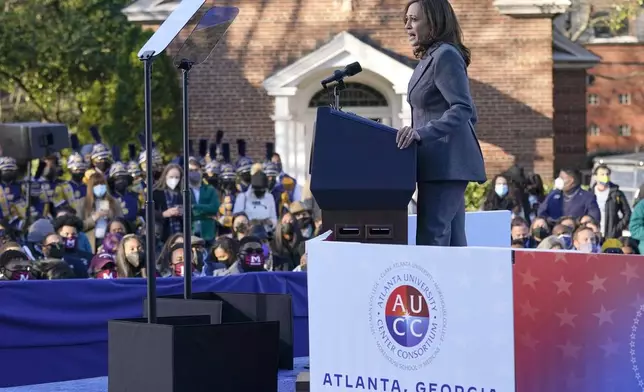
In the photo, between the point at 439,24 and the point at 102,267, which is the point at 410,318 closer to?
the point at 439,24

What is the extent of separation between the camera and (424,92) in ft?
22.1

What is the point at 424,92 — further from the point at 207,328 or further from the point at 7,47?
the point at 7,47

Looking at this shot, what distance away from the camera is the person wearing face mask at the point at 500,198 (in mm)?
17719

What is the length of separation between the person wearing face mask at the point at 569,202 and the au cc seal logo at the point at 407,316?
1109 cm

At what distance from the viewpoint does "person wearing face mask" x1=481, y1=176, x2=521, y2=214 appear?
17.7 m

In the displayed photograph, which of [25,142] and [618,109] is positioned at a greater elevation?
[618,109]

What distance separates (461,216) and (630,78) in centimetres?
5221

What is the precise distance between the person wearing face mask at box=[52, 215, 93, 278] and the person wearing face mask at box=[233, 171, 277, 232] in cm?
353

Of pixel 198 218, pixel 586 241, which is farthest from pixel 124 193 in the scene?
pixel 586 241

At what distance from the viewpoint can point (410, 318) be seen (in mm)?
5633

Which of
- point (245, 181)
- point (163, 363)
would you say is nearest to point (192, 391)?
point (163, 363)

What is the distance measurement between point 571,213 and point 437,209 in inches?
404

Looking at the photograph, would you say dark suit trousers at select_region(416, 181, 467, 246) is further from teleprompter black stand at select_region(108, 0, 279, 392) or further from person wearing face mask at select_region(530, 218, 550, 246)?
person wearing face mask at select_region(530, 218, 550, 246)

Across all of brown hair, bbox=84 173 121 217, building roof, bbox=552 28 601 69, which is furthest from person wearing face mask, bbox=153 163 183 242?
building roof, bbox=552 28 601 69
